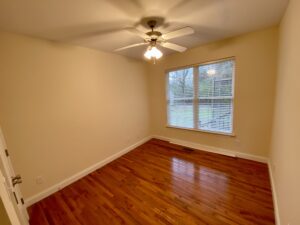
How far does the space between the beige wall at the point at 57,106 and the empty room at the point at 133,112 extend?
16mm

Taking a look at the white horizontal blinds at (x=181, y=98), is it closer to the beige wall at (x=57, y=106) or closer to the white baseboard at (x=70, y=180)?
the beige wall at (x=57, y=106)

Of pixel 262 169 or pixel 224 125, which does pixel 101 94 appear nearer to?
pixel 224 125

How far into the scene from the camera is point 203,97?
3.25 meters

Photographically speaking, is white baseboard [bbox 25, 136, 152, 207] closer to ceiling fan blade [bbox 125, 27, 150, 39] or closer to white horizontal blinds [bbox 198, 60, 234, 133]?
white horizontal blinds [bbox 198, 60, 234, 133]

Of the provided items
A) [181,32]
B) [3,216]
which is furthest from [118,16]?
[3,216]

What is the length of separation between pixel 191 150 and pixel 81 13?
3.27 meters

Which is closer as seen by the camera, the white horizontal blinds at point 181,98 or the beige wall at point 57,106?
the beige wall at point 57,106

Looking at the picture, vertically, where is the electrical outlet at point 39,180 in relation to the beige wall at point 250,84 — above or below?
below

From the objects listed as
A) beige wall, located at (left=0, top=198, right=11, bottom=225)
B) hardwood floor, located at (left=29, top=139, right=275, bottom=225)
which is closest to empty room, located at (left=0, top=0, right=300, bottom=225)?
hardwood floor, located at (left=29, top=139, right=275, bottom=225)

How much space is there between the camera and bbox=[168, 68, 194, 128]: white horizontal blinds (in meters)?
3.46

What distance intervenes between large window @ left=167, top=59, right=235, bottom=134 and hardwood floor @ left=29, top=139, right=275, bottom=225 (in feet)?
2.77

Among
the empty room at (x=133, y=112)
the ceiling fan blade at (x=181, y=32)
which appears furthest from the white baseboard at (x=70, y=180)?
the ceiling fan blade at (x=181, y=32)

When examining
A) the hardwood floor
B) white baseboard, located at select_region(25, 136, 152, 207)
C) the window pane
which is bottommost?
the hardwood floor

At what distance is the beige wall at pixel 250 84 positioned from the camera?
238 cm
